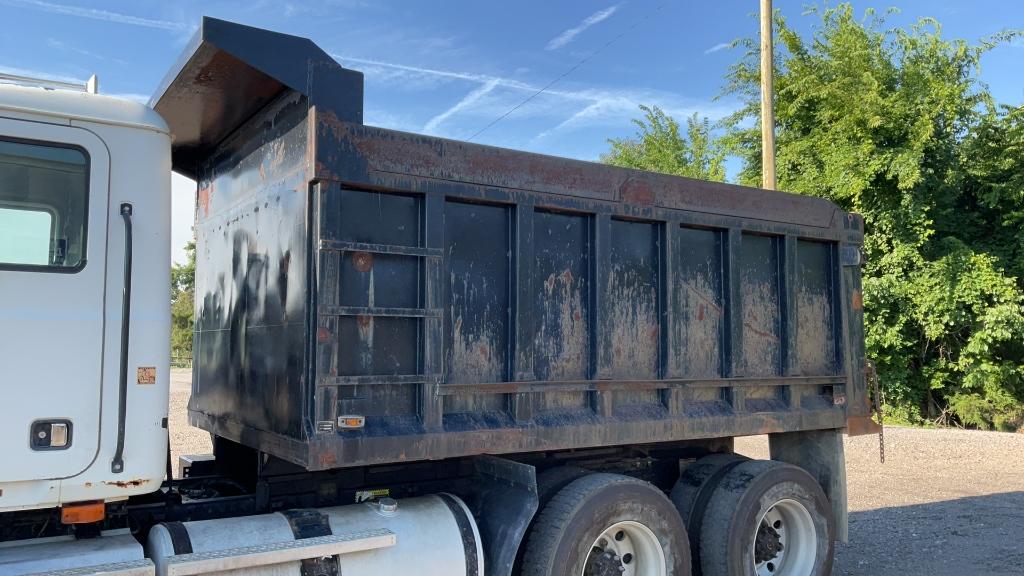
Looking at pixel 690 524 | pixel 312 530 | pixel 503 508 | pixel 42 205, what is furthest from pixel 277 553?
pixel 690 524

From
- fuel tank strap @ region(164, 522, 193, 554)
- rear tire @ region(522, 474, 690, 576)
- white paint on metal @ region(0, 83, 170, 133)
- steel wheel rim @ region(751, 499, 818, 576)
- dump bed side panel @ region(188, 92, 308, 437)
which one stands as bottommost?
steel wheel rim @ region(751, 499, 818, 576)

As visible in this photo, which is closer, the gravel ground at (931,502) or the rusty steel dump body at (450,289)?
the rusty steel dump body at (450,289)

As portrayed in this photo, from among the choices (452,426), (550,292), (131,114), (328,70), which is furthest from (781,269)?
(131,114)

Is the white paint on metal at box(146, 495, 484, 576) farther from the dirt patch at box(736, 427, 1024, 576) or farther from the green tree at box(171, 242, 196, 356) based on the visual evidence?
the dirt patch at box(736, 427, 1024, 576)

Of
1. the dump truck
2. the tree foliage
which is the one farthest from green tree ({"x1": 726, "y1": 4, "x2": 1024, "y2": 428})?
the dump truck

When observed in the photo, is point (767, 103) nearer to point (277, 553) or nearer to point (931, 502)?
point (931, 502)

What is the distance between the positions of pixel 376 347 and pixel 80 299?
4.27 ft

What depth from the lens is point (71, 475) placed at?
129 inches

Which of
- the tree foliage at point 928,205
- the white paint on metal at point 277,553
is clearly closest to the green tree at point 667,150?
the tree foliage at point 928,205

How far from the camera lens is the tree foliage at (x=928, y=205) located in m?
17.0

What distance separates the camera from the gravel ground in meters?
6.87

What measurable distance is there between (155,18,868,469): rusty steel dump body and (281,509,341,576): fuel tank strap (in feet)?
1.16

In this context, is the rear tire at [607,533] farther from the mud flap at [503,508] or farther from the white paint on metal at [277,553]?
the white paint on metal at [277,553]

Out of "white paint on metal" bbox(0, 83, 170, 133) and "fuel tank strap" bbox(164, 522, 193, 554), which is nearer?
"white paint on metal" bbox(0, 83, 170, 133)
